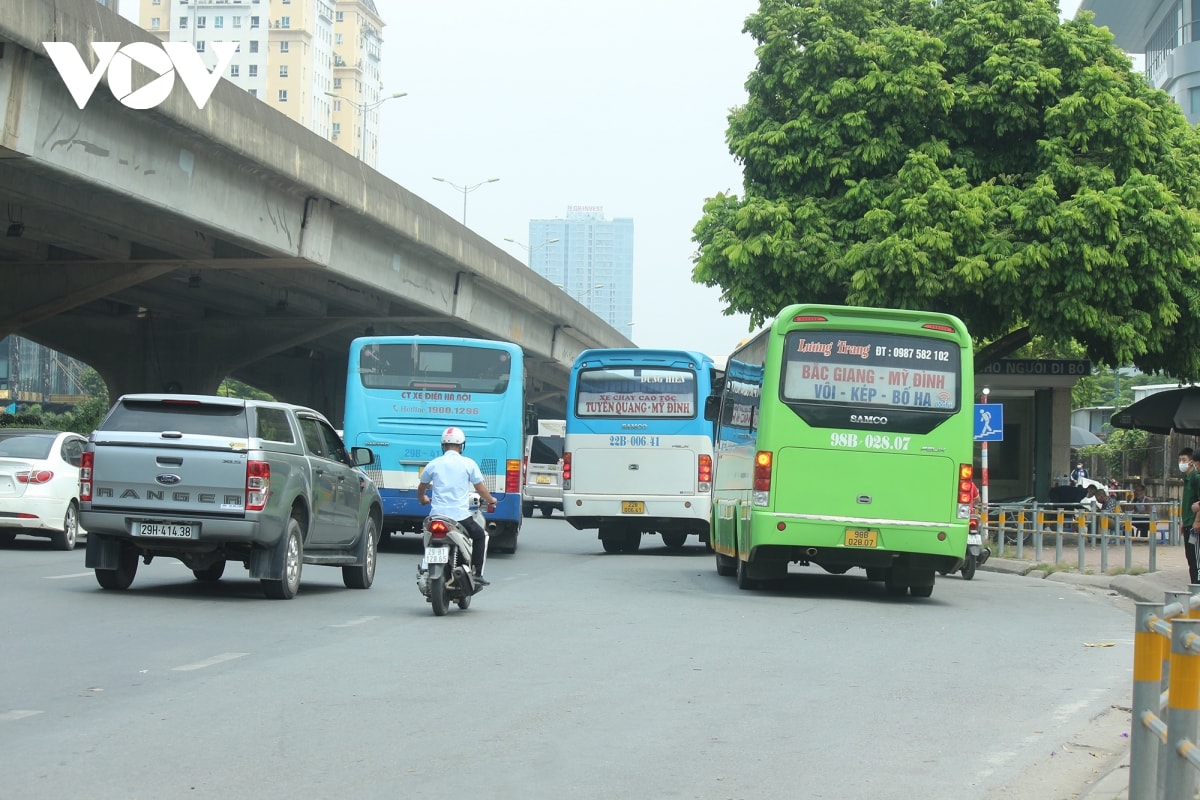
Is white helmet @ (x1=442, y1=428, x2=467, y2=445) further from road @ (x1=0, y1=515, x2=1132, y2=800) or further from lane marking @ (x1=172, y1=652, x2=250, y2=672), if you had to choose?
lane marking @ (x1=172, y1=652, x2=250, y2=672)

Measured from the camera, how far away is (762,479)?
16547 millimetres

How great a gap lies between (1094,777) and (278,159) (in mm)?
23154

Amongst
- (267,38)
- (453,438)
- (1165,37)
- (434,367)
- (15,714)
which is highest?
(267,38)

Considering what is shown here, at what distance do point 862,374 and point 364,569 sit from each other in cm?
573

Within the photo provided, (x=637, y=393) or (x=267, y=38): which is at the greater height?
(x=267, y=38)

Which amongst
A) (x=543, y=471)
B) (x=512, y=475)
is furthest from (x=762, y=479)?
(x=543, y=471)

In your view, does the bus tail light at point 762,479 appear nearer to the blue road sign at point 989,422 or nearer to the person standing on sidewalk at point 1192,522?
the person standing on sidewalk at point 1192,522

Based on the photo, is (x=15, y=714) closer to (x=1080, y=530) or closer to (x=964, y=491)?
(x=964, y=491)

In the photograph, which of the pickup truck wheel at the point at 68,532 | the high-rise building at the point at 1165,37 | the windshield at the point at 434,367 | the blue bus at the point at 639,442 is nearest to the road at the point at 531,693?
the pickup truck wheel at the point at 68,532

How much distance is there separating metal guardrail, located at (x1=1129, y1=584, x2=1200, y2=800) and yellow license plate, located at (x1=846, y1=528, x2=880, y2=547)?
34.5ft

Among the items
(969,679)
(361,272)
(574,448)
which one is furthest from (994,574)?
(361,272)

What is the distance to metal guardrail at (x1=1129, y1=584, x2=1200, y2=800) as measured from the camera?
4.77 m

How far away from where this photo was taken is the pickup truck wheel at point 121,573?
14.9 meters

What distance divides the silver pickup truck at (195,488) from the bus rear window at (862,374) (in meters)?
5.25
